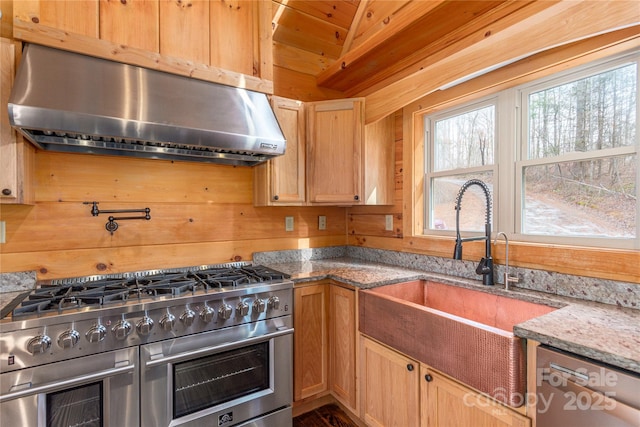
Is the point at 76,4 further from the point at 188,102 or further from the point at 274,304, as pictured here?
the point at 274,304

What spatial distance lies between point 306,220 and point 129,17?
5.89ft

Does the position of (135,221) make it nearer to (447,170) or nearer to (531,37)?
(447,170)

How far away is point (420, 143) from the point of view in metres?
2.34

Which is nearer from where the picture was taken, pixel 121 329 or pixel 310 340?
pixel 121 329

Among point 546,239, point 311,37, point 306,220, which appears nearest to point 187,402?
point 306,220

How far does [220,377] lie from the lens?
64.1 inches

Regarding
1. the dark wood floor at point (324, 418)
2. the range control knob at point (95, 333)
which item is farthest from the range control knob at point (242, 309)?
the dark wood floor at point (324, 418)

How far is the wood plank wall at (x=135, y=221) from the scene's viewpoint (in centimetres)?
174

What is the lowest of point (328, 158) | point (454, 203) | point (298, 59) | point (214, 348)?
point (214, 348)

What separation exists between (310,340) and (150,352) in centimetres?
95

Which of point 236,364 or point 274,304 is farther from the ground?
point 274,304

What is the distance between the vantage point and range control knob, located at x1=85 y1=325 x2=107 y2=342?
1.29 metres

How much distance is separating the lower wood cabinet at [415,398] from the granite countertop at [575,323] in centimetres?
32

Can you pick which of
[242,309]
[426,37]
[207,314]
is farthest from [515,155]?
[207,314]
